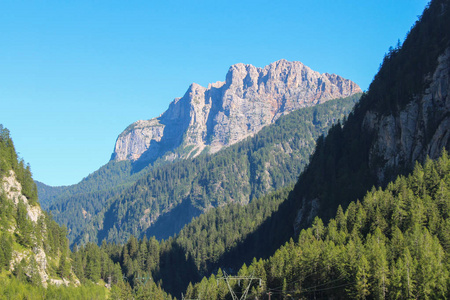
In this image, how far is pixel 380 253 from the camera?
83.7 meters

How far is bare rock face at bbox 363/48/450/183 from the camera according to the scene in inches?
5039

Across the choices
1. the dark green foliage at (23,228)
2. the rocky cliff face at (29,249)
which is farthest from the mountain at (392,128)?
the dark green foliage at (23,228)

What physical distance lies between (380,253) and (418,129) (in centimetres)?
6575

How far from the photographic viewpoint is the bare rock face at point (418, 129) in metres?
128

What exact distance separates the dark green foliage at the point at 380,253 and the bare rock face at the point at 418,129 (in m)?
13.3

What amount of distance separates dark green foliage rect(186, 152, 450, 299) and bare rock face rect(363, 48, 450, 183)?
1328cm

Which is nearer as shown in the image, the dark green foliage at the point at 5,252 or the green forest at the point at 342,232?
the green forest at the point at 342,232

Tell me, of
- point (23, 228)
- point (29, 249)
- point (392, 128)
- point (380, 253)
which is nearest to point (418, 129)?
point (392, 128)

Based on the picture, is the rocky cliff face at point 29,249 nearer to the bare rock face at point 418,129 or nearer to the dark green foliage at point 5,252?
the dark green foliage at point 5,252

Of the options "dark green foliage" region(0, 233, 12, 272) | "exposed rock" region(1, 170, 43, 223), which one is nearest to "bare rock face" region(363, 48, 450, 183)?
"dark green foliage" region(0, 233, 12, 272)

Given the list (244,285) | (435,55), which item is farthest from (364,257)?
(435,55)

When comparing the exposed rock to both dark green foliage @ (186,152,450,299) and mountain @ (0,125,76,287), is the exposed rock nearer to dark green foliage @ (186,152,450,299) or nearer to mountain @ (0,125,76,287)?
mountain @ (0,125,76,287)

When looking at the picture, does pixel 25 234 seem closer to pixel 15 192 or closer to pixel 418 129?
pixel 15 192

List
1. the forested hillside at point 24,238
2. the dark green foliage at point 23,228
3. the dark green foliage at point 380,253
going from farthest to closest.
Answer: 1. the dark green foliage at point 23,228
2. the forested hillside at point 24,238
3. the dark green foliage at point 380,253
